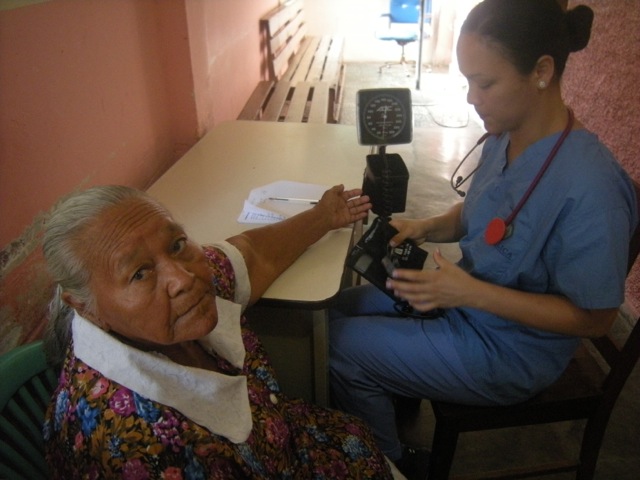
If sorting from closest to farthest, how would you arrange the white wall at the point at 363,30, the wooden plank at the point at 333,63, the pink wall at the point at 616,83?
1. the pink wall at the point at 616,83
2. the wooden plank at the point at 333,63
3. the white wall at the point at 363,30

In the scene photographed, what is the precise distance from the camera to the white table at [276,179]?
3.85 feet

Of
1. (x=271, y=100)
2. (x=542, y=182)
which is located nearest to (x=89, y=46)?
(x=542, y=182)

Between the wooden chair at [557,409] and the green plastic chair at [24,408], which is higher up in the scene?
the green plastic chair at [24,408]

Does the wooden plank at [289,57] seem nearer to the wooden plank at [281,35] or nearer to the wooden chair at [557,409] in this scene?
the wooden plank at [281,35]

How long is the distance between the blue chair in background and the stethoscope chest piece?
218 inches

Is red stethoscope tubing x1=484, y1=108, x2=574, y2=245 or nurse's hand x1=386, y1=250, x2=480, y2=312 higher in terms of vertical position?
red stethoscope tubing x1=484, y1=108, x2=574, y2=245

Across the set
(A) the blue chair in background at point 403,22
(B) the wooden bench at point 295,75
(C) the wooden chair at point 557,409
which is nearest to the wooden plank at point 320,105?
(B) the wooden bench at point 295,75

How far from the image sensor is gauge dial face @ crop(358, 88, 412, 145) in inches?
49.1

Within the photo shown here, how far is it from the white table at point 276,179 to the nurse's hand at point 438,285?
173 mm

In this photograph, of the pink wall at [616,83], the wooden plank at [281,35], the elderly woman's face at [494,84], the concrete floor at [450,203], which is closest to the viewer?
the elderly woman's face at [494,84]

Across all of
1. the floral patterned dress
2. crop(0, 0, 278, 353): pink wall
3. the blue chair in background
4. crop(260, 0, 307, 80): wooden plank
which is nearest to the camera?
the floral patterned dress

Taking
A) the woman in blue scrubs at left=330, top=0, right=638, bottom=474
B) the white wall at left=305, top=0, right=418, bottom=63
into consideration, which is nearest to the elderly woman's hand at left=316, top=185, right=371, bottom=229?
the woman in blue scrubs at left=330, top=0, right=638, bottom=474

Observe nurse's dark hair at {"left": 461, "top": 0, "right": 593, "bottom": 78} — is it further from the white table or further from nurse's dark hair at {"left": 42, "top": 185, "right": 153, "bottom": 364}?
nurse's dark hair at {"left": 42, "top": 185, "right": 153, "bottom": 364}

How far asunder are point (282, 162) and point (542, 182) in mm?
963
